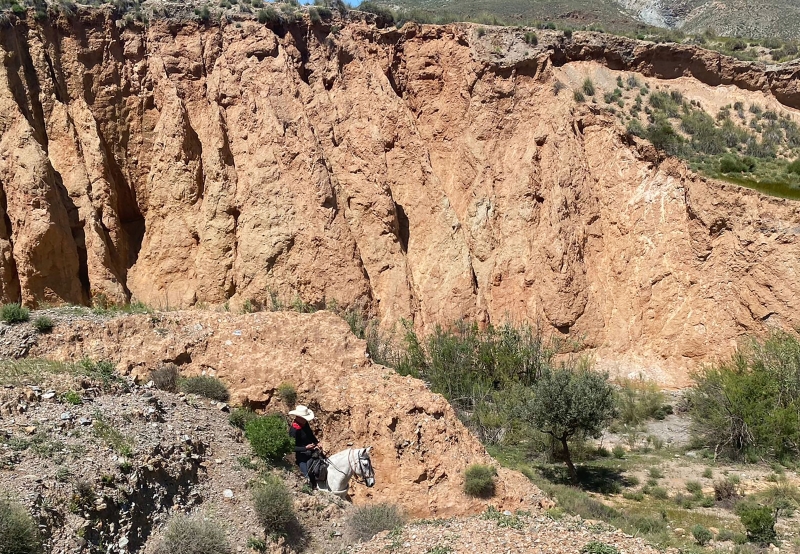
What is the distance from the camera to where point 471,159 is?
2405 cm

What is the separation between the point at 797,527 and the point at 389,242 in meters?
13.5

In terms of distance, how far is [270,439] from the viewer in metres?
9.75

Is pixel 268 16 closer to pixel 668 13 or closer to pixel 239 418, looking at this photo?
pixel 239 418

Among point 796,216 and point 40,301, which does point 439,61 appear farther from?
point 40,301

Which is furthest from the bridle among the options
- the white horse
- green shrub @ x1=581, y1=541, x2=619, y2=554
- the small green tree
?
the small green tree

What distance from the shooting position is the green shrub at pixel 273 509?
8.41 metres

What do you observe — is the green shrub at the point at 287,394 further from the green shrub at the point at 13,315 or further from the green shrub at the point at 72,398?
the green shrub at the point at 13,315

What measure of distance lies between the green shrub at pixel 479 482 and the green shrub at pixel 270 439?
8.78ft

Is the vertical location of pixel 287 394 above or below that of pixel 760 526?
above

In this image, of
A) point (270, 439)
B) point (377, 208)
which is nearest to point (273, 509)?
point (270, 439)

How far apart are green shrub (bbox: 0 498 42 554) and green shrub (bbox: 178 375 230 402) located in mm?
4461

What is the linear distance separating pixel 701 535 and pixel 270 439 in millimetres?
6618

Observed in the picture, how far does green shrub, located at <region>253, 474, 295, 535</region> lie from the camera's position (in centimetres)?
841

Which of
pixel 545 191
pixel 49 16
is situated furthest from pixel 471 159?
pixel 49 16
